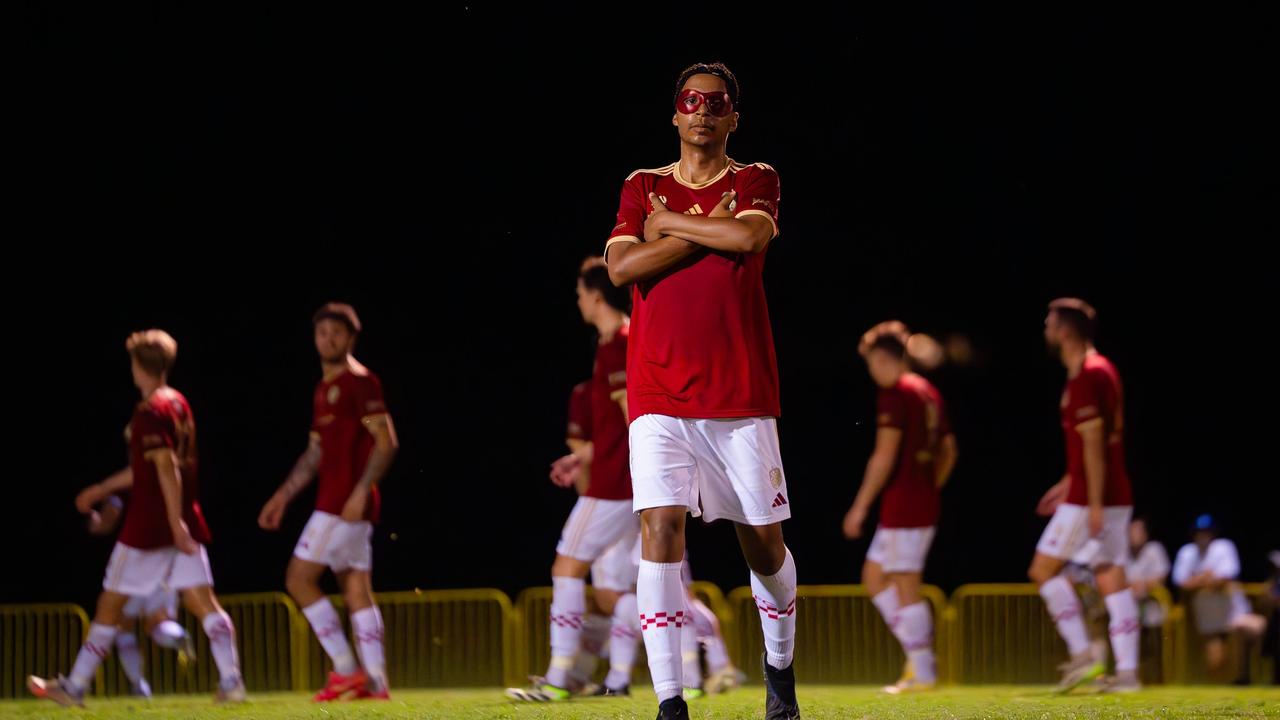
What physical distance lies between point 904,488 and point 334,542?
→ 389 cm

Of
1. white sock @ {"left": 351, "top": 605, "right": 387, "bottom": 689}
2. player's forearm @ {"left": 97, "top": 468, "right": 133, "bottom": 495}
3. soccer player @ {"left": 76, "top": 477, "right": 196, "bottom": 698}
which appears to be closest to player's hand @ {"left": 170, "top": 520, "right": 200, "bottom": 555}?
white sock @ {"left": 351, "top": 605, "right": 387, "bottom": 689}

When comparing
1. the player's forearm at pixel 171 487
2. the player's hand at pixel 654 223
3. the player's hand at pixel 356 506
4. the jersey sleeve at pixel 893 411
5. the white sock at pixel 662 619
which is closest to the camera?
the white sock at pixel 662 619

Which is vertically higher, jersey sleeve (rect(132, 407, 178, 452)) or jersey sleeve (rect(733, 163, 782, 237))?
jersey sleeve (rect(733, 163, 782, 237))

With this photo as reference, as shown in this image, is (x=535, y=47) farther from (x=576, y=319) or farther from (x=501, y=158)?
(x=576, y=319)

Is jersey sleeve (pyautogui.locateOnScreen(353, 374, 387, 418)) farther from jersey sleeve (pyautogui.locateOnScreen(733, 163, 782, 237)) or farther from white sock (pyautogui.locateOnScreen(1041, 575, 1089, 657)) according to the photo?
jersey sleeve (pyautogui.locateOnScreen(733, 163, 782, 237))

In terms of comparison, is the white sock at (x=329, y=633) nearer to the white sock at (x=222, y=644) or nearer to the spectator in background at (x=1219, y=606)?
the white sock at (x=222, y=644)

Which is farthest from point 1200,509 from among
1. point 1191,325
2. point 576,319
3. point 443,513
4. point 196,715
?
point 196,715

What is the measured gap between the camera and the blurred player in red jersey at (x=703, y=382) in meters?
5.51

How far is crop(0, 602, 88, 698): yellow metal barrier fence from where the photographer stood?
45.2ft

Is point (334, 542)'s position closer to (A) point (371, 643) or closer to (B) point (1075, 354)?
(A) point (371, 643)

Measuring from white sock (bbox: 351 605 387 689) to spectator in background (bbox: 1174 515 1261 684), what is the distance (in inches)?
302

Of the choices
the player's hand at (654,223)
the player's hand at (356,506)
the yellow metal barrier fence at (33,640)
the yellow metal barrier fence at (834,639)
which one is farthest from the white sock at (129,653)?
the player's hand at (654,223)

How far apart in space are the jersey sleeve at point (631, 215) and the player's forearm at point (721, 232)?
9.7 inches

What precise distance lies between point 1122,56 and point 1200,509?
5420 millimetres
